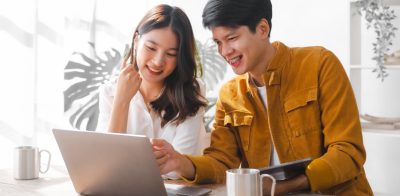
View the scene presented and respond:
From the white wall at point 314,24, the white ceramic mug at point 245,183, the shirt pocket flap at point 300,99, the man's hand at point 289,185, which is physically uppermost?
the white wall at point 314,24

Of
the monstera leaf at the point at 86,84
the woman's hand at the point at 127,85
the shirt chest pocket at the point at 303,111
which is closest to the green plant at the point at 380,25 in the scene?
the monstera leaf at the point at 86,84

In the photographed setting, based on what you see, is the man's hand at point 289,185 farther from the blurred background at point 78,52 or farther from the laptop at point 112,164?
the blurred background at point 78,52

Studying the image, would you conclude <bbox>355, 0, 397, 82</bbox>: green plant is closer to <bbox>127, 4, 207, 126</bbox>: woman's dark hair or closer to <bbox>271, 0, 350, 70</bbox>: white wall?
<bbox>271, 0, 350, 70</bbox>: white wall

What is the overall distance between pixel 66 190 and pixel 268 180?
0.59 metres

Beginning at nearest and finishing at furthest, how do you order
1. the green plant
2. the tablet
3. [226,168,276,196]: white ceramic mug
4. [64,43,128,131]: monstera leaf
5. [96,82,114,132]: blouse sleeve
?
[226,168,276,196]: white ceramic mug
the tablet
[96,82,114,132]: blouse sleeve
the green plant
[64,43,128,131]: monstera leaf

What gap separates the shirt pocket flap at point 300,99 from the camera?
1710 millimetres

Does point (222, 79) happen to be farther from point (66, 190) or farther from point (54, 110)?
point (66, 190)

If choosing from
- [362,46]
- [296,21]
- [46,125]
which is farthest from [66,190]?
[296,21]

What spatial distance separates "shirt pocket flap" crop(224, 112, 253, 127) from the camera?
1783 millimetres

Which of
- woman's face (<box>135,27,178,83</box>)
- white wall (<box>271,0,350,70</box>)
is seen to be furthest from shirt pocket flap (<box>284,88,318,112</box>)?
white wall (<box>271,0,350,70</box>)

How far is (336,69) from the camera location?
1727 millimetres

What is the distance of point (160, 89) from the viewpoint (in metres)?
2.22

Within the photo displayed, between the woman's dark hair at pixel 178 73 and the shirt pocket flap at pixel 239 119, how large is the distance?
36 centimetres

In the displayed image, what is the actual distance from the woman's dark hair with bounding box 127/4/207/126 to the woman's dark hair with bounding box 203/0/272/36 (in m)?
0.31
